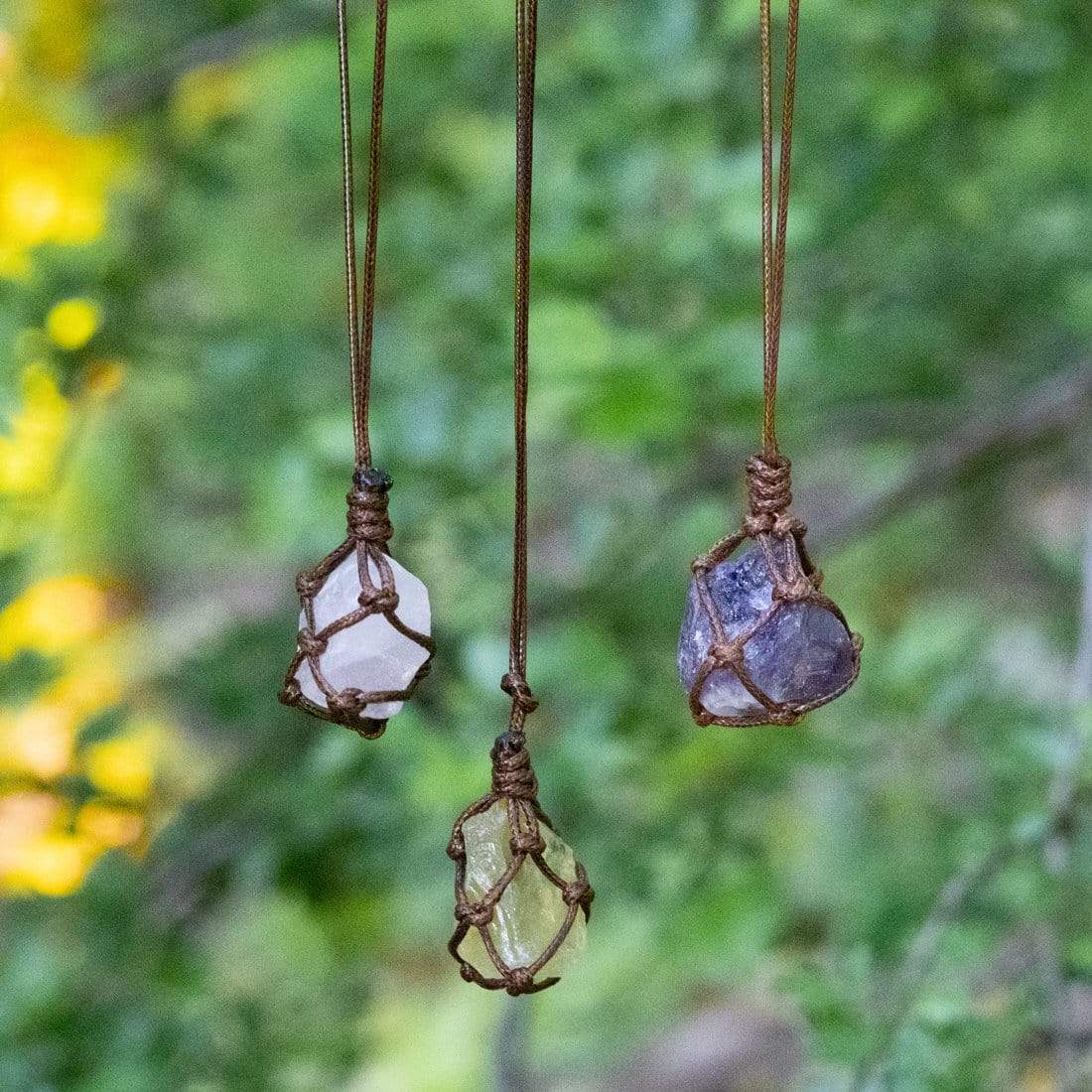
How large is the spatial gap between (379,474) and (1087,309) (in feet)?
2.90

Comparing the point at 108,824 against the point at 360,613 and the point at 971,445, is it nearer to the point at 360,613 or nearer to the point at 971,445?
the point at 360,613

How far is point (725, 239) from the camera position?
124 cm

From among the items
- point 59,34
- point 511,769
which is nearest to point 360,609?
point 511,769

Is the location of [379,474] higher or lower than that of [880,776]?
lower

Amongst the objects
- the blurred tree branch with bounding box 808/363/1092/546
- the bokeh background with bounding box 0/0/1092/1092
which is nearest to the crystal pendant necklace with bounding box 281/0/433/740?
the bokeh background with bounding box 0/0/1092/1092

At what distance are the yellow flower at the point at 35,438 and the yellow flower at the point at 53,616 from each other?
11 centimetres

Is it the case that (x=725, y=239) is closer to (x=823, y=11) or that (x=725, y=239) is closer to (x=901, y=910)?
(x=823, y=11)

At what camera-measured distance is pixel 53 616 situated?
3.03 metres

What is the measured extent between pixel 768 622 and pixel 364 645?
0.61ft

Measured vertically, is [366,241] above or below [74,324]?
below

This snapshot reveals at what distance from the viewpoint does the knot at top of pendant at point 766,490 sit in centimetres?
65

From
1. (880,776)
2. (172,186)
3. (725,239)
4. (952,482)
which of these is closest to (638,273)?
(725,239)

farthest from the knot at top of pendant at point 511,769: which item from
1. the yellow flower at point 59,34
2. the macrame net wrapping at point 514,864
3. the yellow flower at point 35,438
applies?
the yellow flower at point 59,34

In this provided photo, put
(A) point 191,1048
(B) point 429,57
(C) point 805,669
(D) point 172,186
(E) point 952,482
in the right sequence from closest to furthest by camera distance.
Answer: (C) point 805,669 < (A) point 191,1048 < (E) point 952,482 < (B) point 429,57 < (D) point 172,186
